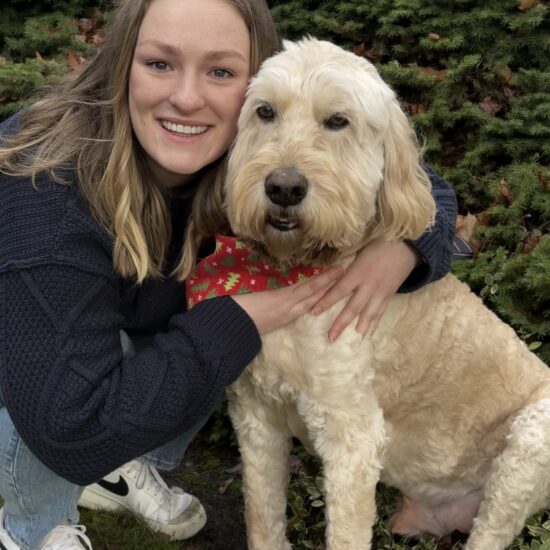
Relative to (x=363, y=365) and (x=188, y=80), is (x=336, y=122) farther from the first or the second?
(x=363, y=365)

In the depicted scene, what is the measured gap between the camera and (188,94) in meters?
2.42

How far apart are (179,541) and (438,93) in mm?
2904

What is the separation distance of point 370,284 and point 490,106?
237 centimetres

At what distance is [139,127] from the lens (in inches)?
100

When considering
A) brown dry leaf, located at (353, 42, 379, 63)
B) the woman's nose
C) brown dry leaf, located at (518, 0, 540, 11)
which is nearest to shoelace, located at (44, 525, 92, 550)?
the woman's nose

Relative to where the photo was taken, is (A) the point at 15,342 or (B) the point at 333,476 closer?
(A) the point at 15,342

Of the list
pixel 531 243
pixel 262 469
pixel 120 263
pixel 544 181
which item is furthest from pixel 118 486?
pixel 544 181

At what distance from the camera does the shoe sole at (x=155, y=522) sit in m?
3.29

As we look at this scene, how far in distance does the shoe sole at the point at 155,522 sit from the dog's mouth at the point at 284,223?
5.51 feet

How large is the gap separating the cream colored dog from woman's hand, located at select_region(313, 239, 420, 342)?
0.04 metres

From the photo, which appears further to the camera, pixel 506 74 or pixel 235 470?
pixel 506 74

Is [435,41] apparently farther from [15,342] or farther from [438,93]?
[15,342]

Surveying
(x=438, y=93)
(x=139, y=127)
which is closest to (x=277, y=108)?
(x=139, y=127)

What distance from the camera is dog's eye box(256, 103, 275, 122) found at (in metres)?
2.35
